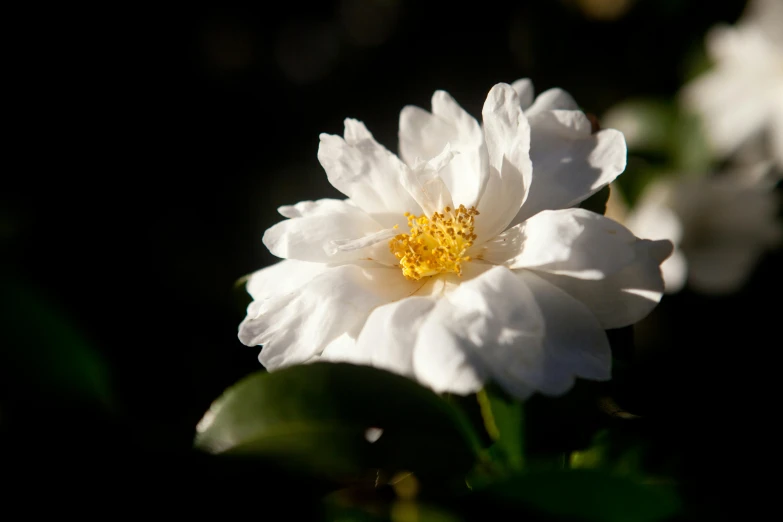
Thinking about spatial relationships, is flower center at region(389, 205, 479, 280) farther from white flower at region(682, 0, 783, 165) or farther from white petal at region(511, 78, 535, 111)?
white flower at region(682, 0, 783, 165)

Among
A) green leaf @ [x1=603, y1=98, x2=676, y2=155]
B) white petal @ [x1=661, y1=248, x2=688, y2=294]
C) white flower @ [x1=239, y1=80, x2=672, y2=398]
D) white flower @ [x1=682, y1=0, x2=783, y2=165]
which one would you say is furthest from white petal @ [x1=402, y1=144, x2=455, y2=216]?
white flower @ [x1=682, y1=0, x2=783, y2=165]

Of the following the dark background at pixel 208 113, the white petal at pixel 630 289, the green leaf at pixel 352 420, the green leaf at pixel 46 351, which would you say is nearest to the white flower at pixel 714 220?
the dark background at pixel 208 113

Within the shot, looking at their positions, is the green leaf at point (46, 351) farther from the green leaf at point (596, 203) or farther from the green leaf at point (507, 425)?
the green leaf at point (596, 203)

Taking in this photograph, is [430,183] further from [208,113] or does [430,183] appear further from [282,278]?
[208,113]

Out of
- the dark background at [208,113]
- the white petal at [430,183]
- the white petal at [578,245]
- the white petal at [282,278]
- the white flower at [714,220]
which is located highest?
the dark background at [208,113]

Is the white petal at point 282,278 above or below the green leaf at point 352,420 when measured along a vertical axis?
above
